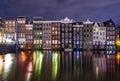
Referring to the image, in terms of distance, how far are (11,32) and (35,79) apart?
133 metres

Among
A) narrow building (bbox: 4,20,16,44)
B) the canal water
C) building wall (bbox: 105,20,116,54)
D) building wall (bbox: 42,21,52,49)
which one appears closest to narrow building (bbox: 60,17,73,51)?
building wall (bbox: 42,21,52,49)

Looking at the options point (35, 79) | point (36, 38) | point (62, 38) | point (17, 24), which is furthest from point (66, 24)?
point (35, 79)

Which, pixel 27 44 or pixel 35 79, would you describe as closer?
pixel 35 79

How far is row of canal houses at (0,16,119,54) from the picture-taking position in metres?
158

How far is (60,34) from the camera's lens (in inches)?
6245

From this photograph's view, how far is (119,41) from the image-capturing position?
168000 mm

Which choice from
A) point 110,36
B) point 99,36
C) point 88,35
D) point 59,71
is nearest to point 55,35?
point 88,35

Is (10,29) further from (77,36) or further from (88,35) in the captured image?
(88,35)

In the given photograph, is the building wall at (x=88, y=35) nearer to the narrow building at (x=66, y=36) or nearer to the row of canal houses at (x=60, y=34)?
the row of canal houses at (x=60, y=34)

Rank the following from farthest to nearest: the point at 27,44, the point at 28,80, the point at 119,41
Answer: the point at 119,41 < the point at 27,44 < the point at 28,80

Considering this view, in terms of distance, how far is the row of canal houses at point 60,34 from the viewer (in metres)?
158

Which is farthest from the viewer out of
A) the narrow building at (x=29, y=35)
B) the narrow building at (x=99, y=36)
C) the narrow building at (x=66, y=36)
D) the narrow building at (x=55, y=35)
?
the narrow building at (x=99, y=36)

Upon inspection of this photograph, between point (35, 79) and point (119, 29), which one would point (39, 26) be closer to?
point (119, 29)

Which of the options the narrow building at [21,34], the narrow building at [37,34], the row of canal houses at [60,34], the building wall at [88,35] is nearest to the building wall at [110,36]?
the row of canal houses at [60,34]
